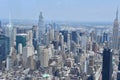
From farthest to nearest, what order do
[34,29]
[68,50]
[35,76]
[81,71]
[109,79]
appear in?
[68,50], [34,29], [81,71], [35,76], [109,79]

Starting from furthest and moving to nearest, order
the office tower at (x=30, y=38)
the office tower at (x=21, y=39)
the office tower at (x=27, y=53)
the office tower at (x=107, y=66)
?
1. the office tower at (x=30, y=38)
2. the office tower at (x=21, y=39)
3. the office tower at (x=27, y=53)
4. the office tower at (x=107, y=66)

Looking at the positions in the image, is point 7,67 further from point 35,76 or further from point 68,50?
point 68,50

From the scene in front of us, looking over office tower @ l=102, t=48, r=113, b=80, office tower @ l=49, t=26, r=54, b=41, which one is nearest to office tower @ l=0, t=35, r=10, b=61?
office tower @ l=49, t=26, r=54, b=41

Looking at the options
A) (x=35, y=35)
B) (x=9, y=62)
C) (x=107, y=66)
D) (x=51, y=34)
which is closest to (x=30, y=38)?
(x=35, y=35)

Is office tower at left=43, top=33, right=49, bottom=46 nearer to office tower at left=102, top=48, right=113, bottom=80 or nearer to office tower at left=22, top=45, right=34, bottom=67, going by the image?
office tower at left=22, top=45, right=34, bottom=67

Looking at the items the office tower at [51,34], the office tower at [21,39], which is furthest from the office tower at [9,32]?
the office tower at [51,34]

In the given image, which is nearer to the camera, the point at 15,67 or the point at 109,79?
the point at 109,79

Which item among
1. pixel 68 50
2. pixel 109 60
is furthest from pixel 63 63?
pixel 109 60

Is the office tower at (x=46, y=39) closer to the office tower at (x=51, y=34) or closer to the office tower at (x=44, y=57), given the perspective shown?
the office tower at (x=51, y=34)
